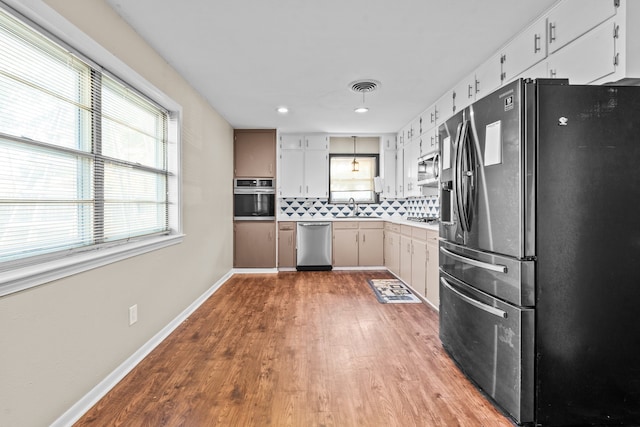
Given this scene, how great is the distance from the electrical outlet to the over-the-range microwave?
3.17m

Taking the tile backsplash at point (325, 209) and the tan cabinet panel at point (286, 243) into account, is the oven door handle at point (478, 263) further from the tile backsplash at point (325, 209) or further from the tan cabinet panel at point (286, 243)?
the tile backsplash at point (325, 209)

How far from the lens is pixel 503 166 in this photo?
1678 millimetres

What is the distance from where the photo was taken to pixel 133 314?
2.26m

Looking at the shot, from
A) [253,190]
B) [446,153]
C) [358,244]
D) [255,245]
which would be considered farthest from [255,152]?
[446,153]

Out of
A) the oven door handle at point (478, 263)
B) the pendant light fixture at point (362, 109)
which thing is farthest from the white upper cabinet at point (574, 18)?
the pendant light fixture at point (362, 109)

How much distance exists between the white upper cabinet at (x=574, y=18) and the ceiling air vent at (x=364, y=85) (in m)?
1.54

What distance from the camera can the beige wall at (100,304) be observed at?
4.60ft

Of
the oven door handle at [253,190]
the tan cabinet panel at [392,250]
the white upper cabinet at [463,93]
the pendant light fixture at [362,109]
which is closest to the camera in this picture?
the white upper cabinet at [463,93]

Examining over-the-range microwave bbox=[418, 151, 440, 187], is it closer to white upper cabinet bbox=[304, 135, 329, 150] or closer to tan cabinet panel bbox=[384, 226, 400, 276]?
tan cabinet panel bbox=[384, 226, 400, 276]

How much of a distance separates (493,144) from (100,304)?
8.13 ft

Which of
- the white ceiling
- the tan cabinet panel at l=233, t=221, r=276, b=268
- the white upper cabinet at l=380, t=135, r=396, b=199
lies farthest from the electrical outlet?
the white upper cabinet at l=380, t=135, r=396, b=199

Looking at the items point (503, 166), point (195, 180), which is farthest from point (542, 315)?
point (195, 180)

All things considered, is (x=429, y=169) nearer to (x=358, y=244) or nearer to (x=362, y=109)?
(x=362, y=109)

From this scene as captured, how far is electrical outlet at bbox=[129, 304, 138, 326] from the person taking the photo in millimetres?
2219
